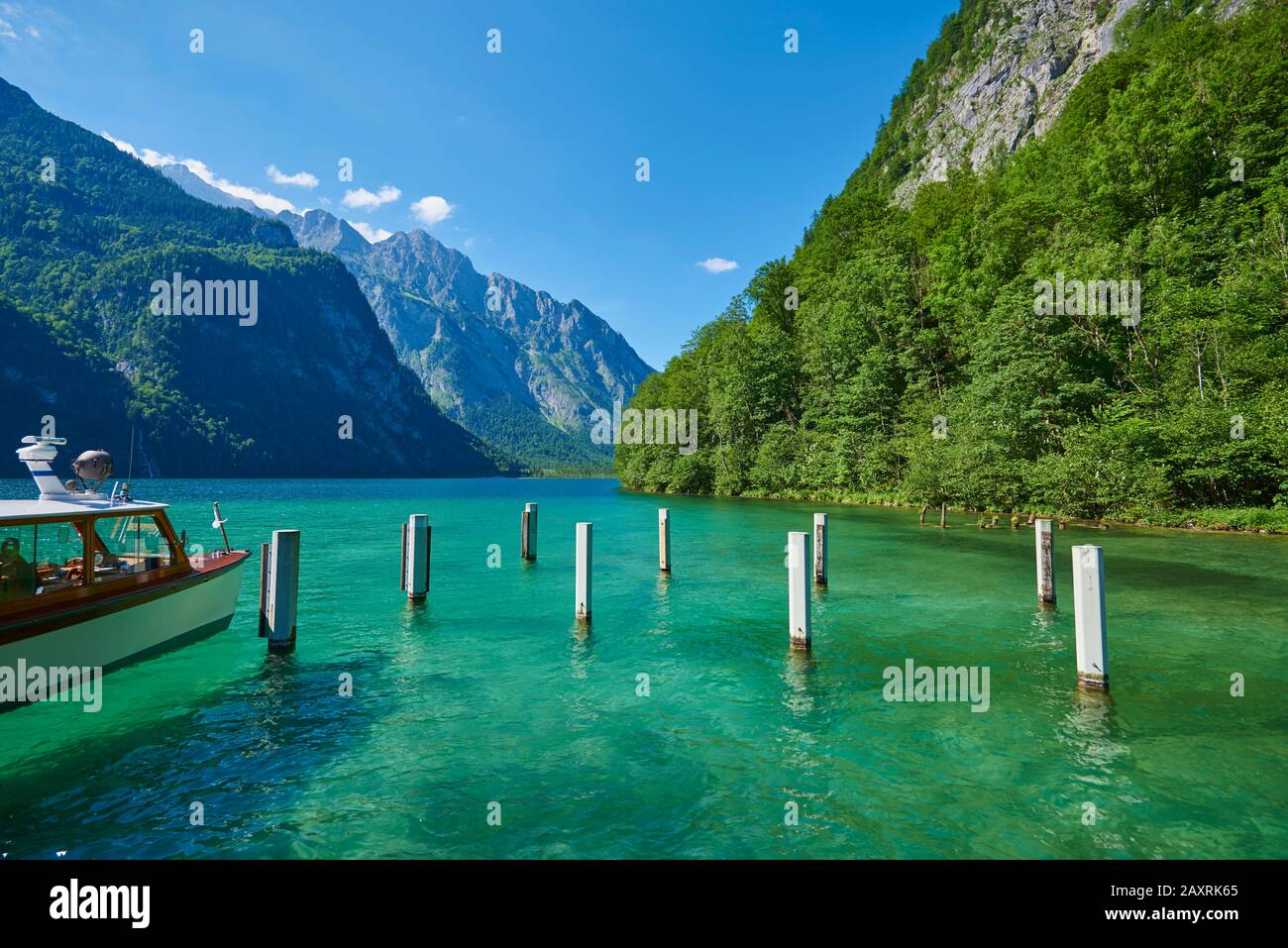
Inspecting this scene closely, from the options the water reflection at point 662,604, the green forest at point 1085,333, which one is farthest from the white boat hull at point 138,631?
the green forest at point 1085,333

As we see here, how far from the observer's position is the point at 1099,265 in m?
36.6

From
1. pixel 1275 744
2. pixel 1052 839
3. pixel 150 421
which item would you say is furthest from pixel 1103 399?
pixel 150 421

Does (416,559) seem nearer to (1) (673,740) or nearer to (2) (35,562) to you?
(2) (35,562)

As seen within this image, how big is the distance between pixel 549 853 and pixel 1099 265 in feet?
148

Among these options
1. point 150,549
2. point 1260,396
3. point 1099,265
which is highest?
point 1099,265

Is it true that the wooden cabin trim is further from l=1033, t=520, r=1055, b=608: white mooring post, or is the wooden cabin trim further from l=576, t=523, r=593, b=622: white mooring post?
l=1033, t=520, r=1055, b=608: white mooring post

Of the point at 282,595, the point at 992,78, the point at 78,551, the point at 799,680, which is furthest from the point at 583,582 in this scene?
the point at 992,78

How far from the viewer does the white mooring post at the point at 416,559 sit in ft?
50.2

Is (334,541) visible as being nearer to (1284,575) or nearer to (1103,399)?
(1284,575)

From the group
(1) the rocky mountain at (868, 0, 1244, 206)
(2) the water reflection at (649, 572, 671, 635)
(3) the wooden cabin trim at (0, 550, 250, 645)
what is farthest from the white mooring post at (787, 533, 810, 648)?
(1) the rocky mountain at (868, 0, 1244, 206)

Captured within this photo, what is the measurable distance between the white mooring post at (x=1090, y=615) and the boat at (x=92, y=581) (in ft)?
45.0

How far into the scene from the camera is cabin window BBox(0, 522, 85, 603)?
812 cm
